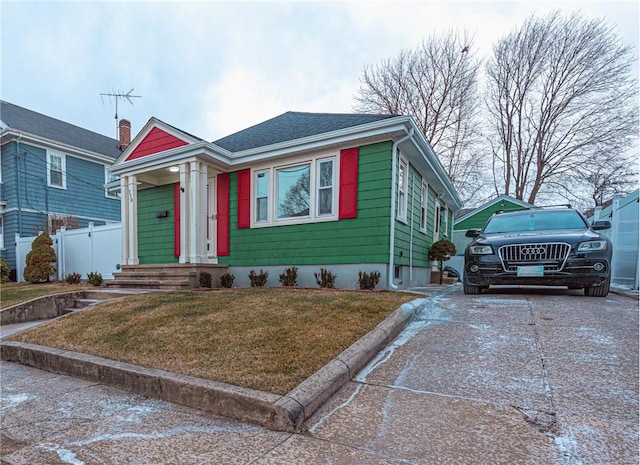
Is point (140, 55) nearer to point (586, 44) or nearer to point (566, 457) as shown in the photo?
point (566, 457)

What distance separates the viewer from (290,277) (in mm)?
6270

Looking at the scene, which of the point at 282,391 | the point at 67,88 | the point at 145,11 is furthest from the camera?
the point at 67,88

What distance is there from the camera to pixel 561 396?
1875 mm

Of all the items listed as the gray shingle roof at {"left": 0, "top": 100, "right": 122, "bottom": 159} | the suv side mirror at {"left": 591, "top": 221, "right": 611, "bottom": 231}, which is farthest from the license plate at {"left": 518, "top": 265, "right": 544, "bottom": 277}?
the gray shingle roof at {"left": 0, "top": 100, "right": 122, "bottom": 159}

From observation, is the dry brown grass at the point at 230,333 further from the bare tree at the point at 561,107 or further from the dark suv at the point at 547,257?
the bare tree at the point at 561,107

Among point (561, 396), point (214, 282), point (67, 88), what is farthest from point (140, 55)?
point (561, 396)

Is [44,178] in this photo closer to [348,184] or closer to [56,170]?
[56,170]

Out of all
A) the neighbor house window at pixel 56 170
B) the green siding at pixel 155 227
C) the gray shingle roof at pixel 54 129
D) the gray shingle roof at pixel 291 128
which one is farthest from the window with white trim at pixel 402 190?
the gray shingle roof at pixel 54 129

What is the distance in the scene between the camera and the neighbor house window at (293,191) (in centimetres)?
653

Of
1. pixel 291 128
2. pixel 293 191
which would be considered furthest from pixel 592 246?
pixel 291 128

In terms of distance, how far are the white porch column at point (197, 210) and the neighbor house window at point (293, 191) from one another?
162 cm

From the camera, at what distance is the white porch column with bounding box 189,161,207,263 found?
261 inches

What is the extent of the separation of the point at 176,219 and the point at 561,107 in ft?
57.4

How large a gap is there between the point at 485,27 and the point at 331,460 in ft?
62.4
